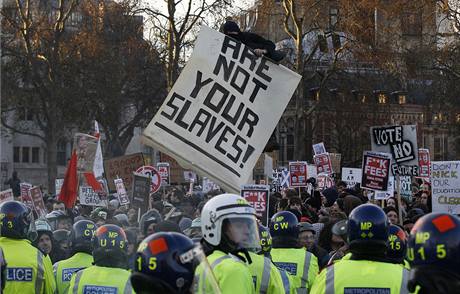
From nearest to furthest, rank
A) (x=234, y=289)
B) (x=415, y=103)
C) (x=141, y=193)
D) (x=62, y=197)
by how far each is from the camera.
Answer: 1. (x=234, y=289)
2. (x=141, y=193)
3. (x=62, y=197)
4. (x=415, y=103)

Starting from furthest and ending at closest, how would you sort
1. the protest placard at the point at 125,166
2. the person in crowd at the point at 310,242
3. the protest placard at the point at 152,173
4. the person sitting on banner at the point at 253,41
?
the protest placard at the point at 125,166
the protest placard at the point at 152,173
the person in crowd at the point at 310,242
the person sitting on banner at the point at 253,41

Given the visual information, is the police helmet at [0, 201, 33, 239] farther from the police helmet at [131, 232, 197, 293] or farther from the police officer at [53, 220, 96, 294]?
the police helmet at [131, 232, 197, 293]

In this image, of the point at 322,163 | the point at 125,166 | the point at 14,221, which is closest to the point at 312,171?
the point at 322,163

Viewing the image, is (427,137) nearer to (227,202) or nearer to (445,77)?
(445,77)


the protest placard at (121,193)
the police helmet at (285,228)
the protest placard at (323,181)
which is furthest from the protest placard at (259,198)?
the protest placard at (323,181)

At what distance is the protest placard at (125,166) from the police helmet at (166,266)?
20.3 meters

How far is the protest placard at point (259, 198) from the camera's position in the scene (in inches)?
547

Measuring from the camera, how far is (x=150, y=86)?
5084 centimetres

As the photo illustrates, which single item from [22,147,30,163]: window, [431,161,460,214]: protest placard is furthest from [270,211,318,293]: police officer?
[22,147,30,163]: window

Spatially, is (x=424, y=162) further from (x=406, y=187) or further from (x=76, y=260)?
(x=76, y=260)

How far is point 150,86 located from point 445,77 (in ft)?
47.1

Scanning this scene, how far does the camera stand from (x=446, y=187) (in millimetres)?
16516

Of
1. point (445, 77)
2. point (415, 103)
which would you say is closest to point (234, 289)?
point (445, 77)

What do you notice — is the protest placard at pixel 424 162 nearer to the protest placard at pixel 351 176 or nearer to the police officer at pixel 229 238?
the protest placard at pixel 351 176
